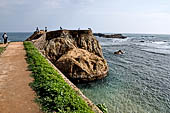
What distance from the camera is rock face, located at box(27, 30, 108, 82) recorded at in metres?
16.8

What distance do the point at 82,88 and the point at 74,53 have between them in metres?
4.95

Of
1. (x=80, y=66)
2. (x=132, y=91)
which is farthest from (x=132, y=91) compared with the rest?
(x=80, y=66)

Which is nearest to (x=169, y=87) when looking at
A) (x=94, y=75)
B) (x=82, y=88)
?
(x=94, y=75)

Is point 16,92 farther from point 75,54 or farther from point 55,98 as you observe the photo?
point 75,54

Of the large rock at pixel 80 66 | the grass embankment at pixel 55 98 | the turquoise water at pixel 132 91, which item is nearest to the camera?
the grass embankment at pixel 55 98

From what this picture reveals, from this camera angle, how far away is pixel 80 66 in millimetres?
16766

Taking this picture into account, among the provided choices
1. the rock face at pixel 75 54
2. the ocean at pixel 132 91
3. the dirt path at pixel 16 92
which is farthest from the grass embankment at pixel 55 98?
the rock face at pixel 75 54

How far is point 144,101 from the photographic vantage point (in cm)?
1319

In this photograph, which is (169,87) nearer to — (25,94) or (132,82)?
(132,82)

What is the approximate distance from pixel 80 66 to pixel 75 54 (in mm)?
2088

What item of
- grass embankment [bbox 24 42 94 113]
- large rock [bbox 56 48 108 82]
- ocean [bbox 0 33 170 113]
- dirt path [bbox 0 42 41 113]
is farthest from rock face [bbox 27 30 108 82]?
grass embankment [bbox 24 42 94 113]

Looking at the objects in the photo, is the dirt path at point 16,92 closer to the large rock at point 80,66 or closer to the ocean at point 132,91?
the ocean at point 132,91

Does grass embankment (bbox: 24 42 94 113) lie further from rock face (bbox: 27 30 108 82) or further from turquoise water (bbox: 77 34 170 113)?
rock face (bbox: 27 30 108 82)

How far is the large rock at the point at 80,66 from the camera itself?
16672 millimetres
